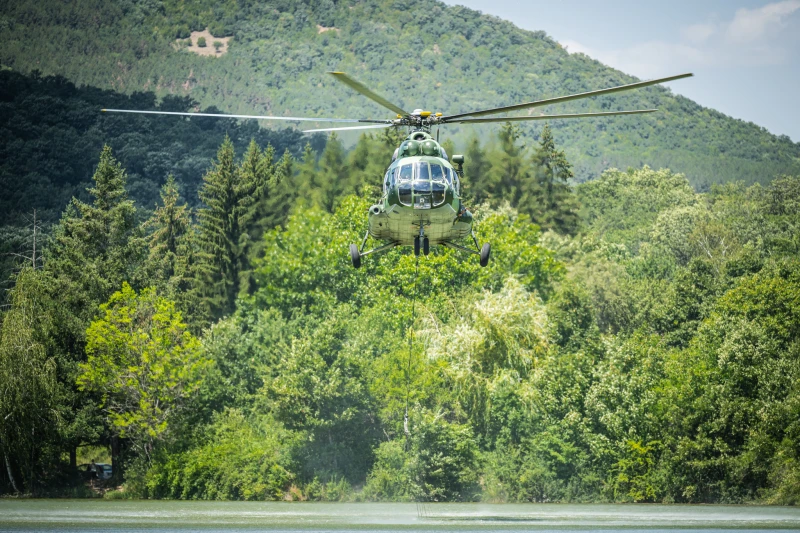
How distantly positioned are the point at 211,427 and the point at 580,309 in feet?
73.1

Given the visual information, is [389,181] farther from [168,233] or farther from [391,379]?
[168,233]

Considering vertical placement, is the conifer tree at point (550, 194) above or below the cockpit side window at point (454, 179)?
above

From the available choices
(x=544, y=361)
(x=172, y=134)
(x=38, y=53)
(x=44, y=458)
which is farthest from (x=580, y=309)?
(x=38, y=53)

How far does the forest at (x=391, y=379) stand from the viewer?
1948 inches

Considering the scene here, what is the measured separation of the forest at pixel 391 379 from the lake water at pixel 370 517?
5.26 ft

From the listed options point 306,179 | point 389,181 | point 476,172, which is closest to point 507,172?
point 476,172

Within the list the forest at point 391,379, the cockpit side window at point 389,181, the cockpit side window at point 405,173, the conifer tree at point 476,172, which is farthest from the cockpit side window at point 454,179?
the conifer tree at point 476,172

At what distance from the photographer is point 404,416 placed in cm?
5316

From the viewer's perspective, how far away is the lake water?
42.8 m

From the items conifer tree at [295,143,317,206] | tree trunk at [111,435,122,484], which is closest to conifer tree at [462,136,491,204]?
conifer tree at [295,143,317,206]

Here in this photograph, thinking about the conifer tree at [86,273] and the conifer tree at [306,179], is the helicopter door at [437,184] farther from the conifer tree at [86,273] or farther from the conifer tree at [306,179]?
the conifer tree at [306,179]

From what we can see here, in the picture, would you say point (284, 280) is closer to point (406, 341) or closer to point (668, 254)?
point (406, 341)

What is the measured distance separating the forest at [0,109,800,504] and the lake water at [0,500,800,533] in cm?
160

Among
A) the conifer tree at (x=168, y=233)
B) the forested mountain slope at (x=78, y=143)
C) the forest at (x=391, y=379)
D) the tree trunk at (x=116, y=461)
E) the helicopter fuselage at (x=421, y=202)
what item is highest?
the forested mountain slope at (x=78, y=143)
